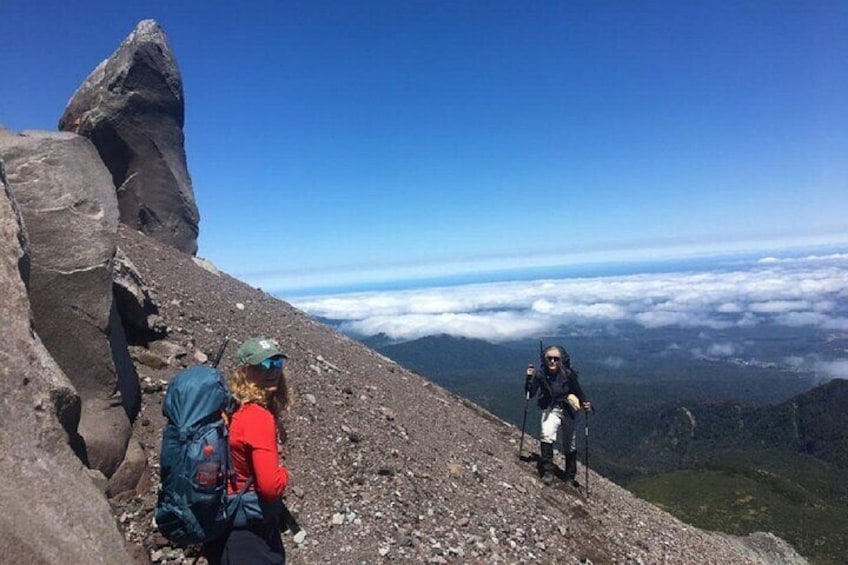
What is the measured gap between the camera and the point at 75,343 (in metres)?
10.2

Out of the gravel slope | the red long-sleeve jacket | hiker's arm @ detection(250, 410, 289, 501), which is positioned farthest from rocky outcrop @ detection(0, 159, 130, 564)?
the gravel slope

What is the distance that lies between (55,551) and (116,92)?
26.8m

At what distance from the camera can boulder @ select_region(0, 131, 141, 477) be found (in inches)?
393

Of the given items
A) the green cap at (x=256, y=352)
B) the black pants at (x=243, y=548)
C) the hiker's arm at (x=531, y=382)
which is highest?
the green cap at (x=256, y=352)

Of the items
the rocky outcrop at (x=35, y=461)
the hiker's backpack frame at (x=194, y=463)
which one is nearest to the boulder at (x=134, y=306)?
the rocky outcrop at (x=35, y=461)

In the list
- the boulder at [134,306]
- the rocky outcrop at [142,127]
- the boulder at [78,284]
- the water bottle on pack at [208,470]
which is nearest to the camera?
the water bottle on pack at [208,470]

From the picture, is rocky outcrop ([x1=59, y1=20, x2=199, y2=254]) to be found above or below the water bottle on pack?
above

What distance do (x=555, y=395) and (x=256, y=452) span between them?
1276cm

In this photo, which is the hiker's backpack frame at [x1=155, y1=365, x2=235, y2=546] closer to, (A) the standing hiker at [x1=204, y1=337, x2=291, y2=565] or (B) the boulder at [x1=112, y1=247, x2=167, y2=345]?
(A) the standing hiker at [x1=204, y1=337, x2=291, y2=565]

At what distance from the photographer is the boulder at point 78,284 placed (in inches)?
393

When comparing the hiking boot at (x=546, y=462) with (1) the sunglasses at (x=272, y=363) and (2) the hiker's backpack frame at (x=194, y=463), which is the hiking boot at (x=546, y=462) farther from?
(2) the hiker's backpack frame at (x=194, y=463)

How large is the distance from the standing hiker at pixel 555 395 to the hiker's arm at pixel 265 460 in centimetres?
1217

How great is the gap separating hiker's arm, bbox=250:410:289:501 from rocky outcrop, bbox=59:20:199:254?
25.0 m

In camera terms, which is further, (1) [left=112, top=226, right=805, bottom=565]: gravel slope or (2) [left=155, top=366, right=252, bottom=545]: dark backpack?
(1) [left=112, top=226, right=805, bottom=565]: gravel slope
